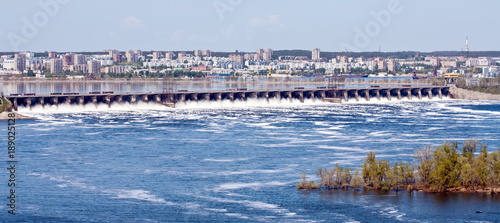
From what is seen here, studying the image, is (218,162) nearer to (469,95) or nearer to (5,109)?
(5,109)

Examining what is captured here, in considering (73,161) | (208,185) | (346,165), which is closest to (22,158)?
(73,161)

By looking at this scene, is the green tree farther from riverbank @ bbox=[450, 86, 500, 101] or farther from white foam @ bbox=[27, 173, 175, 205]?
riverbank @ bbox=[450, 86, 500, 101]

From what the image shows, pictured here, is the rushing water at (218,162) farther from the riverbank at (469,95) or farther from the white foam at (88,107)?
the riverbank at (469,95)

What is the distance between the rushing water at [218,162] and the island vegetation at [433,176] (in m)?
0.77

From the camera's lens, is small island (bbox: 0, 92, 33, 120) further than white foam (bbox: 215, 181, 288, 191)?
Yes

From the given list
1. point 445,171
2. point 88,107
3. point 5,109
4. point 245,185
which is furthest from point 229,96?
point 445,171

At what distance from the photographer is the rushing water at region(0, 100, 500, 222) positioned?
28.9 meters

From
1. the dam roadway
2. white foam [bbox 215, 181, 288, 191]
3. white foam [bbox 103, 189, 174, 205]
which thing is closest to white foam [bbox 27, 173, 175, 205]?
white foam [bbox 103, 189, 174, 205]

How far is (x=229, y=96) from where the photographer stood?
8331cm

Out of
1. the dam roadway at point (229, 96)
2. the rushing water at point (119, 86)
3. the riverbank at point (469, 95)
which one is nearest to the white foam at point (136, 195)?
the dam roadway at point (229, 96)

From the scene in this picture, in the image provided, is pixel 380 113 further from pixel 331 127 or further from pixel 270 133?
pixel 270 133

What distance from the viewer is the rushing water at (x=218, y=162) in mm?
28938

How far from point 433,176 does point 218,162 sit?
1156 cm

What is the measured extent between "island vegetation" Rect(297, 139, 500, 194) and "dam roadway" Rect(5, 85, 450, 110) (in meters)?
40.5
